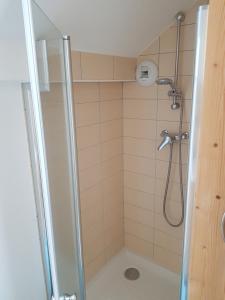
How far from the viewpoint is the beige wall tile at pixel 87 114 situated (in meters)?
1.74

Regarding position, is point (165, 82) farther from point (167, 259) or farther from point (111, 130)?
point (167, 259)

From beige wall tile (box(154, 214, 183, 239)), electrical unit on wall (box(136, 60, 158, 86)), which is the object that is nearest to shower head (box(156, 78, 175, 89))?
electrical unit on wall (box(136, 60, 158, 86))

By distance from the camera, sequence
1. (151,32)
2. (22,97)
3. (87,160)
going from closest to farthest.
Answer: (22,97) < (151,32) < (87,160)

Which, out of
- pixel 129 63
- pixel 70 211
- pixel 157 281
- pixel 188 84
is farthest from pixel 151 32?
pixel 157 281

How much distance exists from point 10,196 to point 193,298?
945 millimetres

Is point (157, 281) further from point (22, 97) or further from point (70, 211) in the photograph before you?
point (22, 97)

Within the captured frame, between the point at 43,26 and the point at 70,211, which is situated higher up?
the point at 43,26

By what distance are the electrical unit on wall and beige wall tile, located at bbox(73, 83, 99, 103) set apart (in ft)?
1.22

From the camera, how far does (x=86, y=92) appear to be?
A: 177 centimetres

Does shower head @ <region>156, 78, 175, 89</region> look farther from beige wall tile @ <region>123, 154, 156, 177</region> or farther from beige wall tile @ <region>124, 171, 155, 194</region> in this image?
beige wall tile @ <region>124, 171, 155, 194</region>

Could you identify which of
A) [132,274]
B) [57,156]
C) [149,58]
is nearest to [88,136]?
[149,58]

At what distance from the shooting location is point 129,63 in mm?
1903

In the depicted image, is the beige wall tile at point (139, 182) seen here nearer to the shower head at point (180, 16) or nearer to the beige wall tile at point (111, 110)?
the beige wall tile at point (111, 110)

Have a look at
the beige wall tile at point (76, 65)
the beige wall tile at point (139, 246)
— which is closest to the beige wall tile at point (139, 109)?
the beige wall tile at point (76, 65)
